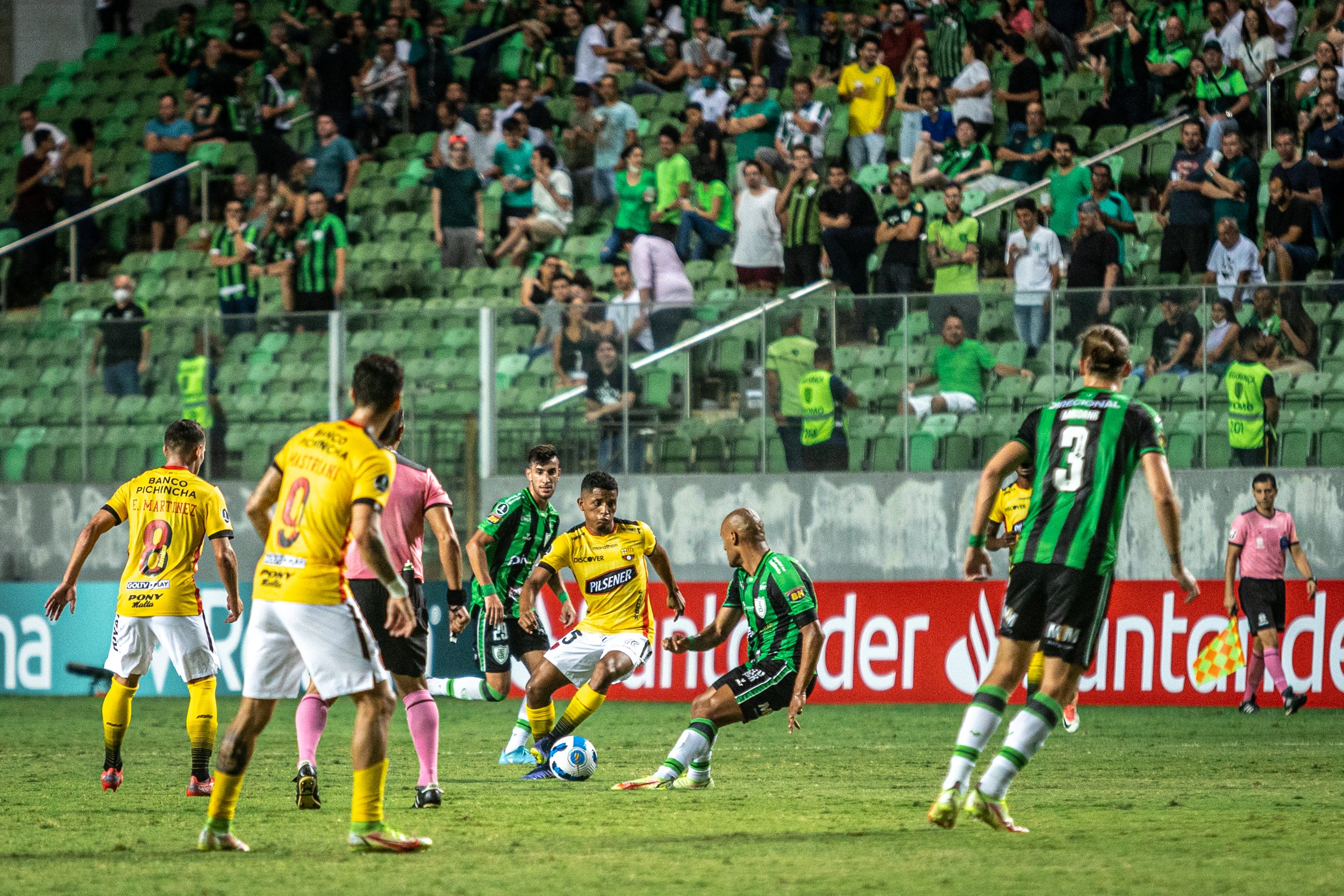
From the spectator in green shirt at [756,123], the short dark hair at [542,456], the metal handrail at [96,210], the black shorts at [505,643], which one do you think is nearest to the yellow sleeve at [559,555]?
the short dark hair at [542,456]

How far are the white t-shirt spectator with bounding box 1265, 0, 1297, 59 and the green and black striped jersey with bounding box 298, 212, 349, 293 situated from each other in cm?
1104

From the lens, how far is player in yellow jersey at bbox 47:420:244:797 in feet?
35.9

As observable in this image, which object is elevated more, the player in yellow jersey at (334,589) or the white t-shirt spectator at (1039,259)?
the white t-shirt spectator at (1039,259)

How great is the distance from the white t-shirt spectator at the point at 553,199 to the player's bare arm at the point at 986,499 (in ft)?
48.3

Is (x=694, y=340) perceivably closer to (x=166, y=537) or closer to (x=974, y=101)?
(x=974, y=101)

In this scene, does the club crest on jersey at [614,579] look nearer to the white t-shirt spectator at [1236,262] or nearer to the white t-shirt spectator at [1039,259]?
the white t-shirt spectator at [1039,259]

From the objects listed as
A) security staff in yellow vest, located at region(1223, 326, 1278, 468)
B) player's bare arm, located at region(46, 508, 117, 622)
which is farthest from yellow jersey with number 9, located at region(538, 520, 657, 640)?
security staff in yellow vest, located at region(1223, 326, 1278, 468)

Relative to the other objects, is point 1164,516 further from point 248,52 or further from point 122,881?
point 248,52

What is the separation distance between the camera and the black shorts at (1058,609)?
322 inches

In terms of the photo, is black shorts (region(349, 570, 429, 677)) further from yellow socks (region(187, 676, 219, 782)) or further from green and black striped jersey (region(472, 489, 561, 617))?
green and black striped jersey (region(472, 489, 561, 617))

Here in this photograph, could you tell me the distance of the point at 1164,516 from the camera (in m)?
8.11

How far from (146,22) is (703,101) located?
12685 millimetres

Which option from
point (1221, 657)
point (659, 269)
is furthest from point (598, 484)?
point (659, 269)

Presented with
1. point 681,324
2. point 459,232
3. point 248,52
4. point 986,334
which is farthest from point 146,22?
point 986,334
